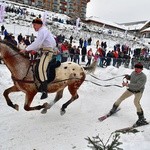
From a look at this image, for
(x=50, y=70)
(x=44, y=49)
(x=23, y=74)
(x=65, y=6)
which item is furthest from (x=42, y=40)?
(x=65, y=6)

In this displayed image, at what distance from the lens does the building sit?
8725 centimetres

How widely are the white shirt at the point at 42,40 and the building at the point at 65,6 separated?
75371mm

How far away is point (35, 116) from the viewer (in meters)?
8.59

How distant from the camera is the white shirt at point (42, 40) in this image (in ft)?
24.2

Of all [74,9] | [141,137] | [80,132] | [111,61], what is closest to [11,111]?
[80,132]

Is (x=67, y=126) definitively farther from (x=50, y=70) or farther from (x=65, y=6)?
(x=65, y=6)

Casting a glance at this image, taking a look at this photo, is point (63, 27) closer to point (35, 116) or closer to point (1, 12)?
point (1, 12)

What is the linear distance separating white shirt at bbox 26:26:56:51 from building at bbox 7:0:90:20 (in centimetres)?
7537

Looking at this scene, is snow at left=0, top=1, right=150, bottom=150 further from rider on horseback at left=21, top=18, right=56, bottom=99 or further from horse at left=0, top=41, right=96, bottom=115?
rider on horseback at left=21, top=18, right=56, bottom=99

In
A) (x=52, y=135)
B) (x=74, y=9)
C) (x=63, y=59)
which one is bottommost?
(x=52, y=135)

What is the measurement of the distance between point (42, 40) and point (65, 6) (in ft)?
295

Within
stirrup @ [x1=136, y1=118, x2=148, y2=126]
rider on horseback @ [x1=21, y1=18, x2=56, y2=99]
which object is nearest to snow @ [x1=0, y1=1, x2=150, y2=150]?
stirrup @ [x1=136, y1=118, x2=148, y2=126]

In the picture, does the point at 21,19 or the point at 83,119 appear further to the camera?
the point at 21,19

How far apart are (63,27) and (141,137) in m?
35.0
